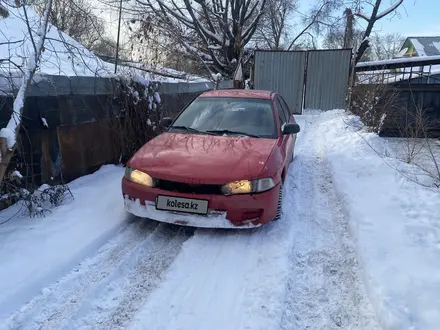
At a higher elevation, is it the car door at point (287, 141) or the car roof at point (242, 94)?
the car roof at point (242, 94)

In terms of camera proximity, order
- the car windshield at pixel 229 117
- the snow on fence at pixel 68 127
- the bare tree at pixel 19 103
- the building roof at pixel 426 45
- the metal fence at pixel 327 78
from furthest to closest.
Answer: the building roof at pixel 426 45, the metal fence at pixel 327 78, the car windshield at pixel 229 117, the snow on fence at pixel 68 127, the bare tree at pixel 19 103

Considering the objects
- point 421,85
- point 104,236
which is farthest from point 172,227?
point 421,85

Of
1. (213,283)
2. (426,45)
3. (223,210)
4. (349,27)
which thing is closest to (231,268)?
(213,283)

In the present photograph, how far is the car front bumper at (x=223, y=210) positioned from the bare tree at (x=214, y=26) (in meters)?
12.1

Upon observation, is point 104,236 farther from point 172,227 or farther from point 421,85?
point 421,85

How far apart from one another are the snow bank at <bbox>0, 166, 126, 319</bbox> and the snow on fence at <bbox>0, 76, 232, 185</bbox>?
0.49m

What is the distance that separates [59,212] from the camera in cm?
379

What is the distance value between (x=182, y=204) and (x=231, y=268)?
0.83m

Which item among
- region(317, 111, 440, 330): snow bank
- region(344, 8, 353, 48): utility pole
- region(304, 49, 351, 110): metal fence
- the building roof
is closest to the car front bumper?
region(317, 111, 440, 330): snow bank

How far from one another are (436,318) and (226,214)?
1.85 m

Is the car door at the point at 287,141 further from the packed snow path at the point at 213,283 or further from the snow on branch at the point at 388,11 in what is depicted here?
the snow on branch at the point at 388,11

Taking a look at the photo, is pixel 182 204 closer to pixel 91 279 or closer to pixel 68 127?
pixel 91 279

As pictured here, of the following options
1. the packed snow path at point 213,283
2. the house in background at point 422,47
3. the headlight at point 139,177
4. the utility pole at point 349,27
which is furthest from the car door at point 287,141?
the house in background at point 422,47

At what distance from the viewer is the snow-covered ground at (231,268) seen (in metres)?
2.29
